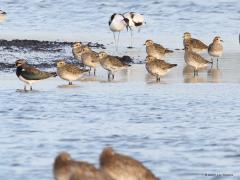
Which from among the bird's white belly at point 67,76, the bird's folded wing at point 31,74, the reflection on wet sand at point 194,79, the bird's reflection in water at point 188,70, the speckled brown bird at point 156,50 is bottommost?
the reflection on wet sand at point 194,79

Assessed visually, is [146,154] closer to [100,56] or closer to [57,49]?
[100,56]

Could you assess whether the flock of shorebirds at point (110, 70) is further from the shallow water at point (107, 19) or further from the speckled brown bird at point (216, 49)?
the shallow water at point (107, 19)

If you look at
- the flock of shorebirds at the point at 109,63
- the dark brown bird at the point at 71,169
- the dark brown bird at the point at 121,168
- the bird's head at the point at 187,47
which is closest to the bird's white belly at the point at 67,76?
the flock of shorebirds at the point at 109,63

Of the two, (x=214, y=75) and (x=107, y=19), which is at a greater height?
(x=107, y=19)

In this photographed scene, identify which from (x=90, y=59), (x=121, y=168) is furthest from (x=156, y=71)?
(x=121, y=168)

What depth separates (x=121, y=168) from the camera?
315 inches

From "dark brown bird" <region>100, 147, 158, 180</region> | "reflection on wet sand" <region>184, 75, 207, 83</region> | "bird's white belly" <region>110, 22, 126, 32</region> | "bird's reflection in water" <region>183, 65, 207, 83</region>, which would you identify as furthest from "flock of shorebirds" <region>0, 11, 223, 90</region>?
"dark brown bird" <region>100, 147, 158, 180</region>

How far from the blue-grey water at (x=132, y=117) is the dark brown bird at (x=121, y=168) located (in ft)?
5.87

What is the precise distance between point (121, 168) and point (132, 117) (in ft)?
18.9

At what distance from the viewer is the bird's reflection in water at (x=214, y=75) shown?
18.2m

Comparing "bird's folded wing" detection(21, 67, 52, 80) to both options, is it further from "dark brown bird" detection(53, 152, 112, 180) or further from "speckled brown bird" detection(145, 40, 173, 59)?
"dark brown bird" detection(53, 152, 112, 180)

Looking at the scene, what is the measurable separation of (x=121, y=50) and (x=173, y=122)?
973 centimetres

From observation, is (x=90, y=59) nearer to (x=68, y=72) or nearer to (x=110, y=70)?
(x=110, y=70)

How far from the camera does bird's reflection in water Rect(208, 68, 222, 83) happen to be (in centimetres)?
1820
